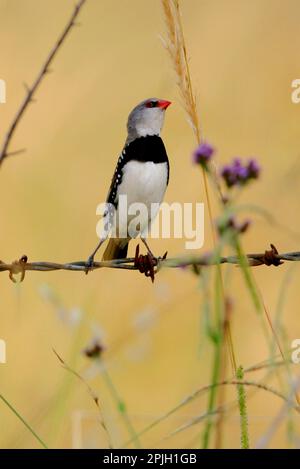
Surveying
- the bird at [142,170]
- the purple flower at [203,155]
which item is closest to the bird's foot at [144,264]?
the bird at [142,170]

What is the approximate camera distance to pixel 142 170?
365 cm

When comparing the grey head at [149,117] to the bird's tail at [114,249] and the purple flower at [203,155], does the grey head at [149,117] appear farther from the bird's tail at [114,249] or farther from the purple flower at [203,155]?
the purple flower at [203,155]

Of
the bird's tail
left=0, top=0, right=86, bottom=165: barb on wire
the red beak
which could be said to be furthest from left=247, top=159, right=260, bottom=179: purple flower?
the bird's tail

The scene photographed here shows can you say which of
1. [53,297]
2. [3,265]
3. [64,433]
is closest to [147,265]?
[3,265]

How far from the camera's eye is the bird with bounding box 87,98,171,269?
12.0 ft

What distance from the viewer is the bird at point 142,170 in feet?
12.0

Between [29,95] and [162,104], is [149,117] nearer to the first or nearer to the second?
[162,104]

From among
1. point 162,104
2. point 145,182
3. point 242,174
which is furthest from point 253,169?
point 162,104
